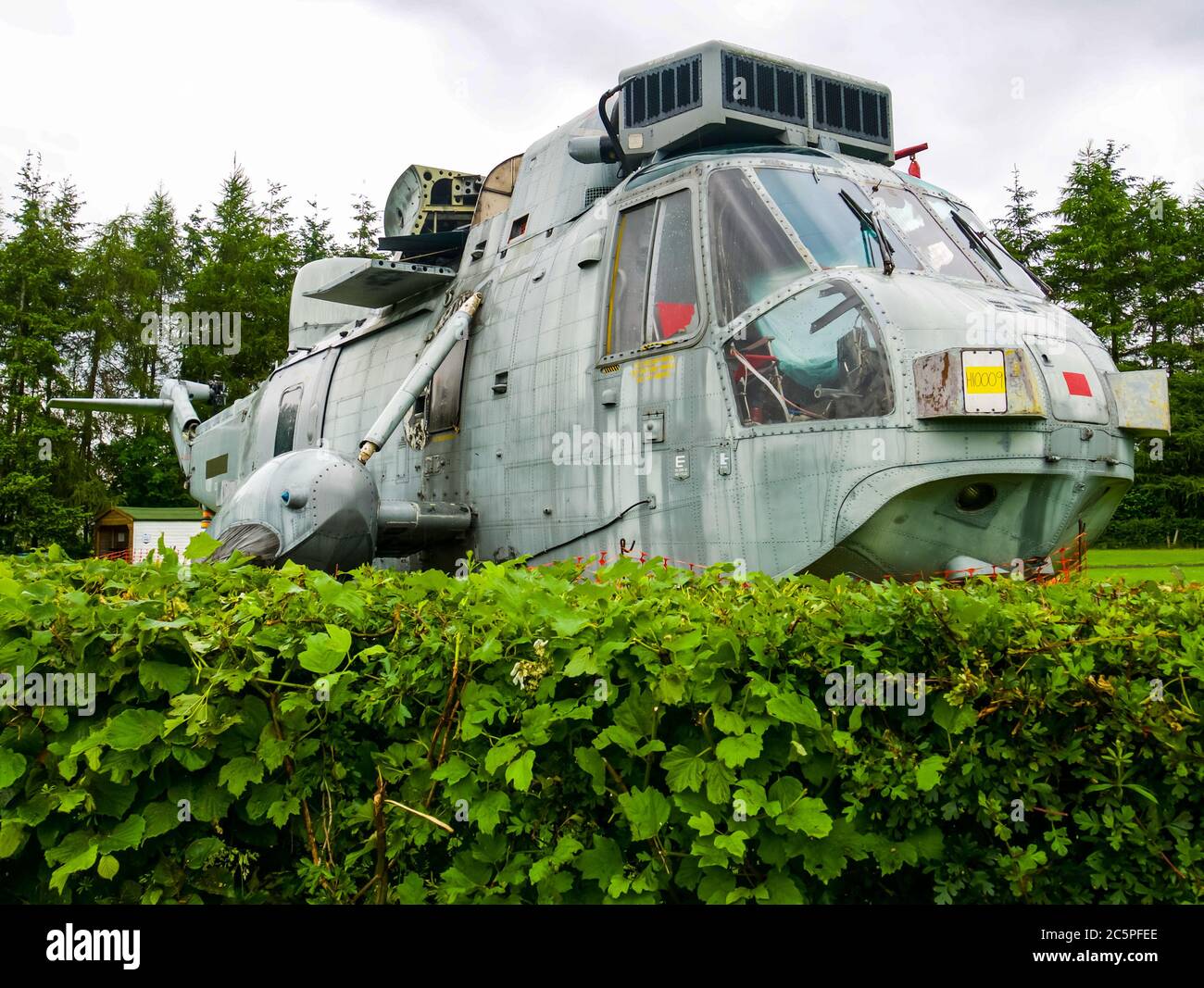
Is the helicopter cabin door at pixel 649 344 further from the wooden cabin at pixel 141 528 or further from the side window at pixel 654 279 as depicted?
the wooden cabin at pixel 141 528

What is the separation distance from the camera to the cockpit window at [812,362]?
18.7 ft

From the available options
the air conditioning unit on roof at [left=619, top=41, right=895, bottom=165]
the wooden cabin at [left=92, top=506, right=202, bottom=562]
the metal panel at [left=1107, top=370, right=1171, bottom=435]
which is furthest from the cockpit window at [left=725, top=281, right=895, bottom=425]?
the wooden cabin at [left=92, top=506, right=202, bottom=562]

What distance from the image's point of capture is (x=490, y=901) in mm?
2732

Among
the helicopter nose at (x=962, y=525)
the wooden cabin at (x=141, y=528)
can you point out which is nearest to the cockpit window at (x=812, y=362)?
the helicopter nose at (x=962, y=525)

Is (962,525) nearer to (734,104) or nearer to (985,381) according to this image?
(985,381)

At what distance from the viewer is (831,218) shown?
259 inches

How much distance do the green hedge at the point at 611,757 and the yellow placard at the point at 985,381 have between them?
2.59 meters

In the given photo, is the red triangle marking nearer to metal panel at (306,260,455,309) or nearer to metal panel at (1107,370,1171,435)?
metal panel at (1107,370,1171,435)

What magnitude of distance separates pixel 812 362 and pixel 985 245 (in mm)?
2565

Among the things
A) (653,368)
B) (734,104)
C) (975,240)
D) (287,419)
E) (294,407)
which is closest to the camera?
(653,368)

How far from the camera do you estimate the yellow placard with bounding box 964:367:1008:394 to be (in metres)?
5.43

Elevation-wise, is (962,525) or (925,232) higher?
(925,232)

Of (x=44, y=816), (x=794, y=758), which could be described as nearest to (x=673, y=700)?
(x=794, y=758)

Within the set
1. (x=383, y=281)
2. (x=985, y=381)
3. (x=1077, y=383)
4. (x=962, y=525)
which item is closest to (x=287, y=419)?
(x=383, y=281)
